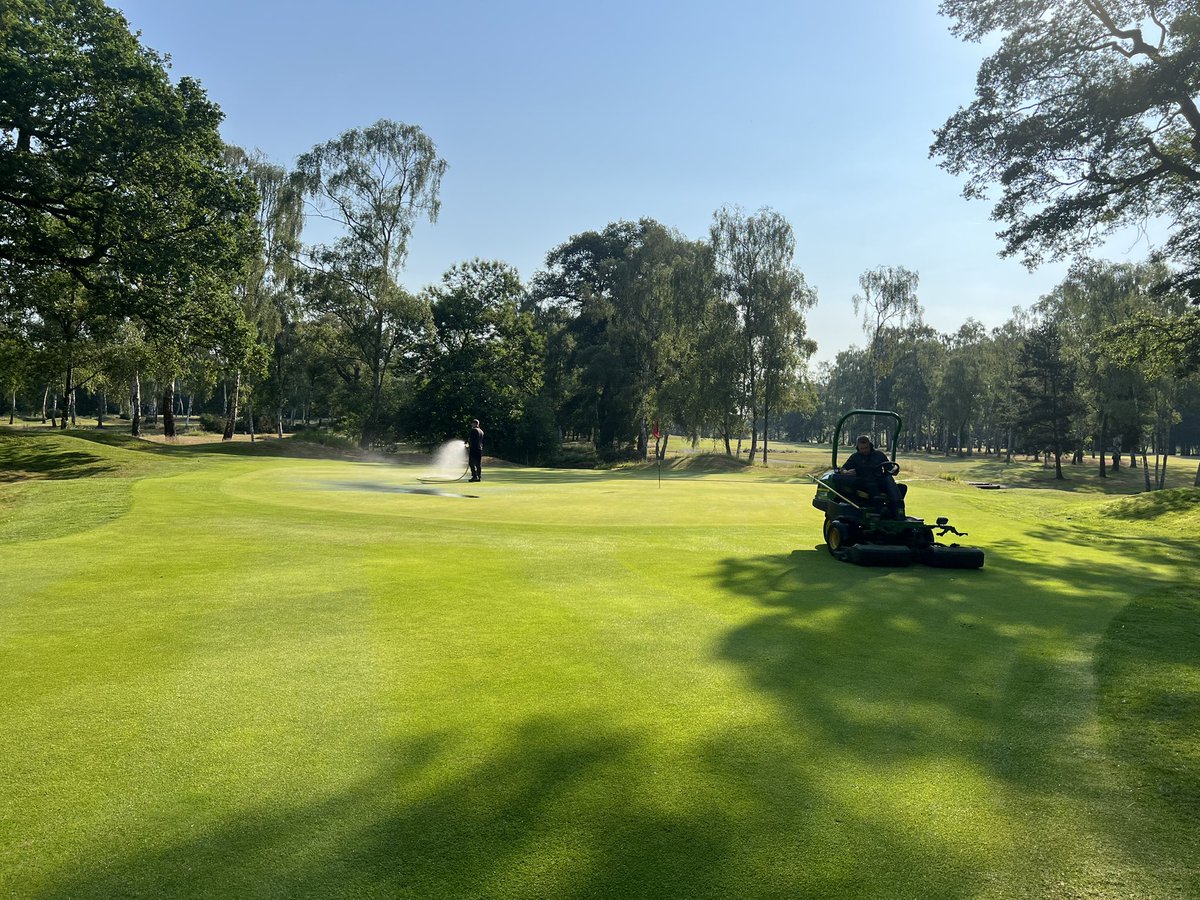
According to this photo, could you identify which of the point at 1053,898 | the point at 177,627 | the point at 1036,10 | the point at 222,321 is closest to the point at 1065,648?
the point at 1053,898

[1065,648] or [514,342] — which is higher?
[514,342]

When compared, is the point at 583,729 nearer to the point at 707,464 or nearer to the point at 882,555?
the point at 882,555

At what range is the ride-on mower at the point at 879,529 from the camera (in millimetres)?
11125

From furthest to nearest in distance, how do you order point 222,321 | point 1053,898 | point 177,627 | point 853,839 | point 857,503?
point 222,321 < point 857,503 < point 177,627 < point 853,839 < point 1053,898

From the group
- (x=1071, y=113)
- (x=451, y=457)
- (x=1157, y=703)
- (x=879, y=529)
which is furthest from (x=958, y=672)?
(x=451, y=457)

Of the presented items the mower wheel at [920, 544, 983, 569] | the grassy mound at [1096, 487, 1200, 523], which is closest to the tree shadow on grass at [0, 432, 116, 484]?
the mower wheel at [920, 544, 983, 569]

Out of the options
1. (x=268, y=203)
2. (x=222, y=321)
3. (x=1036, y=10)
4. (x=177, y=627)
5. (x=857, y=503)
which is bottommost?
(x=177, y=627)

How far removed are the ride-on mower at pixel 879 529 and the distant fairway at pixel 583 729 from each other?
77 cm

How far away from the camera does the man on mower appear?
12.1 meters

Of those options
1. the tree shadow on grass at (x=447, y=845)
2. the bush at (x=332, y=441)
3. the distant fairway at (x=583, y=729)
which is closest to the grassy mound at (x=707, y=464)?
the bush at (x=332, y=441)

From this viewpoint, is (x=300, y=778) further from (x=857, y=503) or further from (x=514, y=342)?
(x=514, y=342)

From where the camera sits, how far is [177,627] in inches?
259

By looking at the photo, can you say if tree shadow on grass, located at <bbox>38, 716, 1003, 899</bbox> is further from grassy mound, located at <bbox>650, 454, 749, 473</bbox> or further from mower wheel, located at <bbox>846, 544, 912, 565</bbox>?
grassy mound, located at <bbox>650, 454, 749, 473</bbox>

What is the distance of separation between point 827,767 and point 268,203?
57.8m
